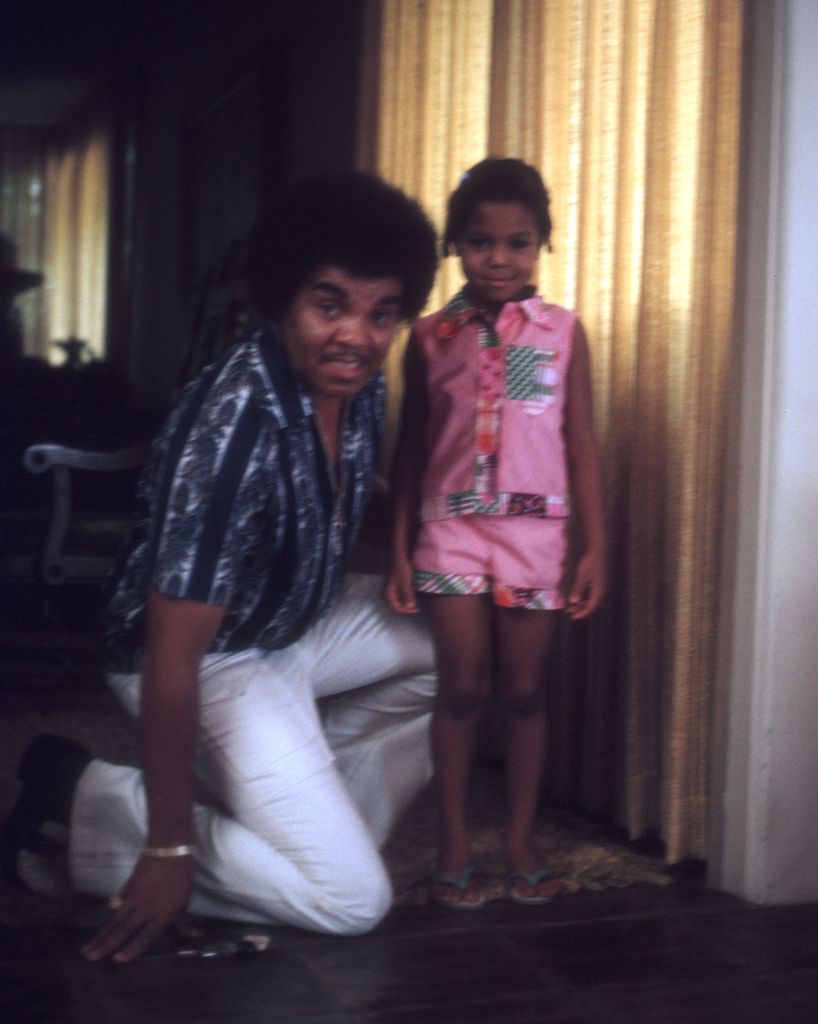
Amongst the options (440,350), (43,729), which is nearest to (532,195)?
(440,350)

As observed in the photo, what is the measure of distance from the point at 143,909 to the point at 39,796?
1.16ft

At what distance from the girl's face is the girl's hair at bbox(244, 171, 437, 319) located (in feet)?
0.32

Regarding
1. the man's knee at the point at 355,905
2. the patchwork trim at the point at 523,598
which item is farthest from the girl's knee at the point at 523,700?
the man's knee at the point at 355,905

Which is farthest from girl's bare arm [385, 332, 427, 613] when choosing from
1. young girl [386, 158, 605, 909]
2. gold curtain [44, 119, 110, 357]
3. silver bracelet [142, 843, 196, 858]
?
gold curtain [44, 119, 110, 357]

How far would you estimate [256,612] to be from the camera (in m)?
1.77

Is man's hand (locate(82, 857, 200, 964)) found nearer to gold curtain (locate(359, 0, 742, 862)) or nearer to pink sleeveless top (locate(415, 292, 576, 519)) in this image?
pink sleeveless top (locate(415, 292, 576, 519))

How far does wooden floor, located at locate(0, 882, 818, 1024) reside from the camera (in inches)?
55.9

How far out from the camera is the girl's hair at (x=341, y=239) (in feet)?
5.64

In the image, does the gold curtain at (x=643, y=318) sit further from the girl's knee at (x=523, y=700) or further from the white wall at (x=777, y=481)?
the girl's knee at (x=523, y=700)

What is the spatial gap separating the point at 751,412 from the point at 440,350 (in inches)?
18.0

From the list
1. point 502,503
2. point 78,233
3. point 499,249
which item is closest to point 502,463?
point 502,503

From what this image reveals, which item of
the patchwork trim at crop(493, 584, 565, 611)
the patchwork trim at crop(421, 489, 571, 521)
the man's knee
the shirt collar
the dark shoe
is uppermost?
the shirt collar

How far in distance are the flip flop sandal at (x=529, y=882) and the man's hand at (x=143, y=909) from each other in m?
0.50

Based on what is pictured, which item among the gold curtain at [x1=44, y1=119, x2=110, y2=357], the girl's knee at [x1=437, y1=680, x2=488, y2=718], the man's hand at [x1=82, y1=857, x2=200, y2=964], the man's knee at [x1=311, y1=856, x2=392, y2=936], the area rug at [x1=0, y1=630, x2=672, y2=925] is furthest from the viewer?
the gold curtain at [x1=44, y1=119, x2=110, y2=357]
